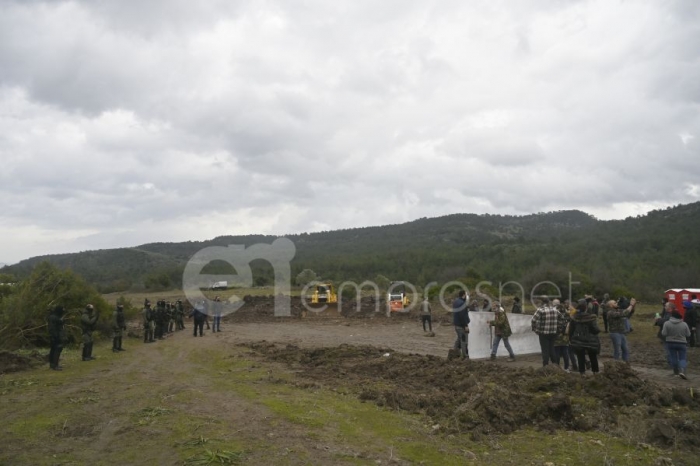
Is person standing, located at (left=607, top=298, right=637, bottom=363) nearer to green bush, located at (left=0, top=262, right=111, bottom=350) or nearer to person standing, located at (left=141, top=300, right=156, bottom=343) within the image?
green bush, located at (left=0, top=262, right=111, bottom=350)

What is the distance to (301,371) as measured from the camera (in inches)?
511

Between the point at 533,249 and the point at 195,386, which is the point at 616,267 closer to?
the point at 533,249

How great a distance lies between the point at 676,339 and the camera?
10.7 meters

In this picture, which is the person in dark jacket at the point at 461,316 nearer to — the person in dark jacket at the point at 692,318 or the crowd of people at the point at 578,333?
the crowd of people at the point at 578,333

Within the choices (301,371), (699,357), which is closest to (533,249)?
(699,357)

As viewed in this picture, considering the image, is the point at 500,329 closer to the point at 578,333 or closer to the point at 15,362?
the point at 578,333

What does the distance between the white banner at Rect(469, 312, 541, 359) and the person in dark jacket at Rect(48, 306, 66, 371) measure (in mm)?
10966

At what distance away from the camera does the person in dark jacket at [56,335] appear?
13234 mm

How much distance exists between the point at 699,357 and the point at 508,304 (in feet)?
70.9

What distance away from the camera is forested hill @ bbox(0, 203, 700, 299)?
149 ft

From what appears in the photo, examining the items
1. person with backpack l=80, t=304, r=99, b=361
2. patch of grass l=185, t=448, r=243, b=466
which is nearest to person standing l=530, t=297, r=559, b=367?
patch of grass l=185, t=448, r=243, b=466

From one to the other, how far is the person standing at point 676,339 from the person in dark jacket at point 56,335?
14625mm

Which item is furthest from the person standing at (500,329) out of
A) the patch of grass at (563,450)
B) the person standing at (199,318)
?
the person standing at (199,318)

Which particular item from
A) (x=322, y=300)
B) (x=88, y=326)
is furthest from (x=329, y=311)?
(x=88, y=326)
